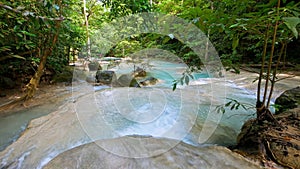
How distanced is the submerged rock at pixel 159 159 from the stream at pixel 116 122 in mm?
84

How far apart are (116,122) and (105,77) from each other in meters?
2.67

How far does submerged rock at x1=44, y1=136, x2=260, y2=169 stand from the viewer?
1.17m

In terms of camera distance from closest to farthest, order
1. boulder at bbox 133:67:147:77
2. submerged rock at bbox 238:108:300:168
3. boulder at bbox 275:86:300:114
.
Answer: submerged rock at bbox 238:108:300:168 < boulder at bbox 275:86:300:114 < boulder at bbox 133:67:147:77

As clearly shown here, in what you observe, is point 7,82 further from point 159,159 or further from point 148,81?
point 159,159

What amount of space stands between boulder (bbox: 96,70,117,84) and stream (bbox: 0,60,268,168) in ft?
3.02

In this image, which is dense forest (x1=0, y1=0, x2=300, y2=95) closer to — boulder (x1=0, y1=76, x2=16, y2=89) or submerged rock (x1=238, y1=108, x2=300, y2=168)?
boulder (x1=0, y1=76, x2=16, y2=89)

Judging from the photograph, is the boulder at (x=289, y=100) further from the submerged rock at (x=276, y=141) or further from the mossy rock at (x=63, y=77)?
the mossy rock at (x=63, y=77)

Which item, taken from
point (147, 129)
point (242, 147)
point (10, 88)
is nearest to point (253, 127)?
point (242, 147)

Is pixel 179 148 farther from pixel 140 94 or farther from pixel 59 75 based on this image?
pixel 59 75

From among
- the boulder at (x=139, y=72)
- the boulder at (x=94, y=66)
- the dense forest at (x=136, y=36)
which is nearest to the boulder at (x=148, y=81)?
the boulder at (x=139, y=72)

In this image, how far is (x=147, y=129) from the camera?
7.41 ft

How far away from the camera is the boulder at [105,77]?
4.79 metres

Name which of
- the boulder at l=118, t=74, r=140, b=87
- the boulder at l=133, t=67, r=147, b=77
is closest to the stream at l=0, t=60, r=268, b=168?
the boulder at l=118, t=74, r=140, b=87

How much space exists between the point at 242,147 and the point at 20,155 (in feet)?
6.36
